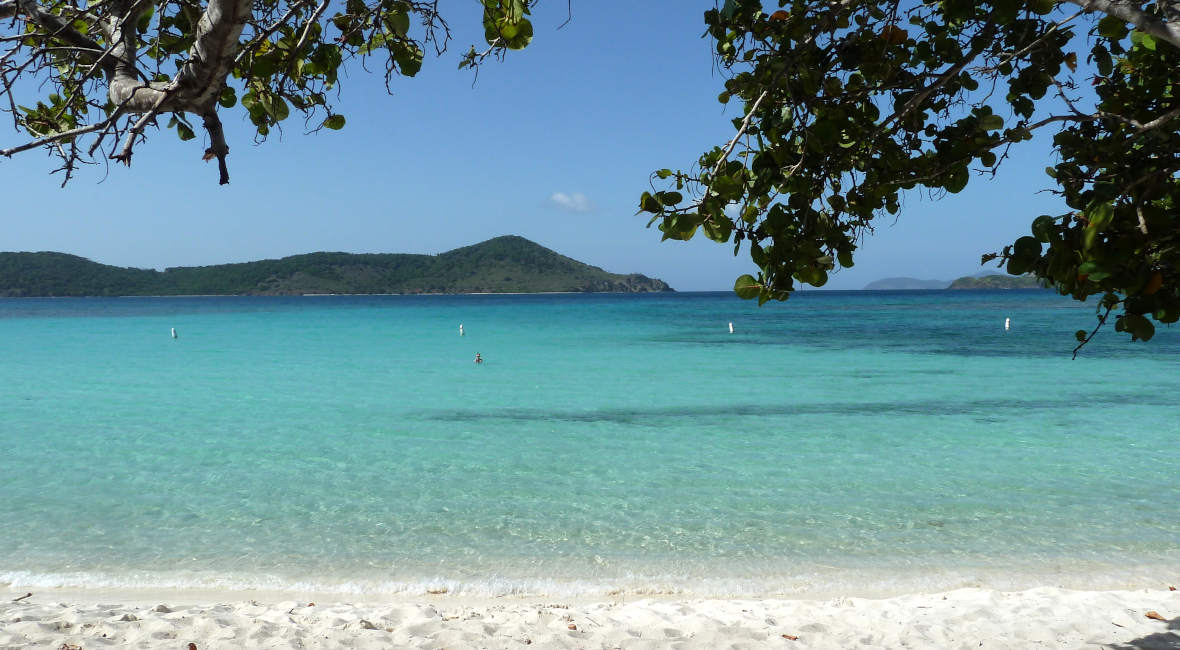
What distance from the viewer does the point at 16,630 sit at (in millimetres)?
4316

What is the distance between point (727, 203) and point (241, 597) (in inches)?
197

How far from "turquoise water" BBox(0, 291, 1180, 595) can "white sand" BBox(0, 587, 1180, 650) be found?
2.29 ft

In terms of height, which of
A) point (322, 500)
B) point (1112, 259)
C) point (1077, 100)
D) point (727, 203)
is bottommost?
point (322, 500)

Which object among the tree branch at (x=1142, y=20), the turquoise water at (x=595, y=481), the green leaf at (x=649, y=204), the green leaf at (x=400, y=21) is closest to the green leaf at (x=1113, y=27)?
the tree branch at (x=1142, y=20)

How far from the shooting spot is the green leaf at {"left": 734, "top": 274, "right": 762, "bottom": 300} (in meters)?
2.80

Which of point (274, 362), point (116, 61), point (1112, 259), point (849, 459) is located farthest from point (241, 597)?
point (274, 362)

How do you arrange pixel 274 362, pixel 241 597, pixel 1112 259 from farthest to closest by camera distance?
pixel 274 362 < pixel 241 597 < pixel 1112 259

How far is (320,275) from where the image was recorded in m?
170

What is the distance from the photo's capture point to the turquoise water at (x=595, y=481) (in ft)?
20.7

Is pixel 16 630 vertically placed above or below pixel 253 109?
below

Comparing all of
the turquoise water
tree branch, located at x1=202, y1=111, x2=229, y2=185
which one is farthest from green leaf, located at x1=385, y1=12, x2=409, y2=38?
the turquoise water

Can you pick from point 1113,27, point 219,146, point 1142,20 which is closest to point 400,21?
point 219,146

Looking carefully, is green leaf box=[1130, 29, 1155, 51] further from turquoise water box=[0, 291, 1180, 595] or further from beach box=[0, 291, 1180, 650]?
turquoise water box=[0, 291, 1180, 595]

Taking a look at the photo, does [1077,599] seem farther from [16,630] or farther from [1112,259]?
[16,630]
